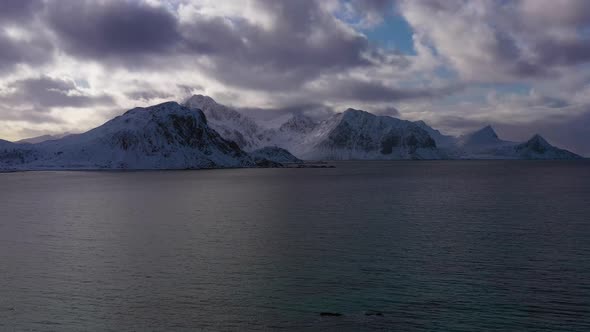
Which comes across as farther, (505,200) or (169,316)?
(505,200)

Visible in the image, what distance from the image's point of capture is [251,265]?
131 ft

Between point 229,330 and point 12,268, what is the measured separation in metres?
22.9

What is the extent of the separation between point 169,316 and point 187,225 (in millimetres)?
35270

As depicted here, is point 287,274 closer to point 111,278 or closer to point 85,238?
point 111,278

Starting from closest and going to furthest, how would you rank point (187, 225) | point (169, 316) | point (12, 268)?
1. point (169, 316)
2. point (12, 268)
3. point (187, 225)

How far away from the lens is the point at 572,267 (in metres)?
37.6

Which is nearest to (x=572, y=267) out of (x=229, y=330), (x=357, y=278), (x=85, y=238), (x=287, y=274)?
(x=357, y=278)

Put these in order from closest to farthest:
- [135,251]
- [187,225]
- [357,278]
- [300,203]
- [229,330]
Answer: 1. [229,330]
2. [357,278]
3. [135,251]
4. [187,225]
5. [300,203]

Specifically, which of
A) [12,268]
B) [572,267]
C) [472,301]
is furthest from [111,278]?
[572,267]

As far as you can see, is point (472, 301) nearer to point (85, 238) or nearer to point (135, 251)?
point (135, 251)

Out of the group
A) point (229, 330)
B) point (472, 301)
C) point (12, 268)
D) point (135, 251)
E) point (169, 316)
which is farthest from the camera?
point (135, 251)

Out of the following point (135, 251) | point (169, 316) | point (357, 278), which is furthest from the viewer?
point (135, 251)

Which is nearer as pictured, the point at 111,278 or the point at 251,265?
the point at 111,278

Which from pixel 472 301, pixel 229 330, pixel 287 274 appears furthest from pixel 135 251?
pixel 472 301
